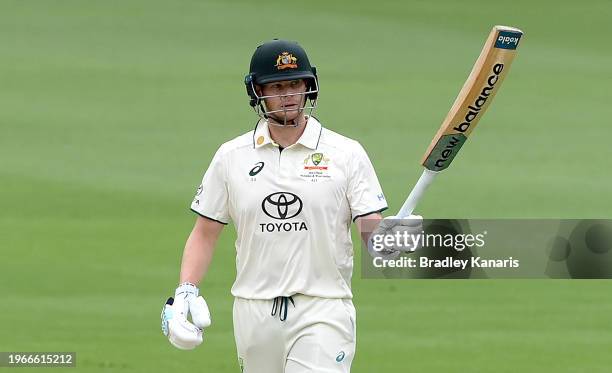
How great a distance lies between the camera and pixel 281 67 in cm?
686

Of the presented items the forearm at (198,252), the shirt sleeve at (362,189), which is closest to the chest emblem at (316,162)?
the shirt sleeve at (362,189)

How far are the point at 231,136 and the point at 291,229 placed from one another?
988cm

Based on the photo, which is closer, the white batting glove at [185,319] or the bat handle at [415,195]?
the white batting glove at [185,319]

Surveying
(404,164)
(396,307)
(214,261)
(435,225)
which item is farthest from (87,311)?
(404,164)

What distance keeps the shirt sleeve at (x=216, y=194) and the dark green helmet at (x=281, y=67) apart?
0.32 meters

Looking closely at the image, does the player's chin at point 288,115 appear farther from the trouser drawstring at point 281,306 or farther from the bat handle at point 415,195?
the trouser drawstring at point 281,306

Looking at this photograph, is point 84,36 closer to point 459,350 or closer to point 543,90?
point 543,90

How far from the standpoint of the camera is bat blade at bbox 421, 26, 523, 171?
6734 mm

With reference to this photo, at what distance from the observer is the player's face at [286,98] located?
22.5 ft

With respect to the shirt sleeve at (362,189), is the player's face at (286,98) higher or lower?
higher

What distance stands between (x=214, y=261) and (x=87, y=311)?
1.51 meters

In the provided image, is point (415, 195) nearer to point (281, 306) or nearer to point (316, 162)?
point (316, 162)

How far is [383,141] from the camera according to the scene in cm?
1659

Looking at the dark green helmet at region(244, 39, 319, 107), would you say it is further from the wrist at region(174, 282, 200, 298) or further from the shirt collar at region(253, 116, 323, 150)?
the wrist at region(174, 282, 200, 298)
